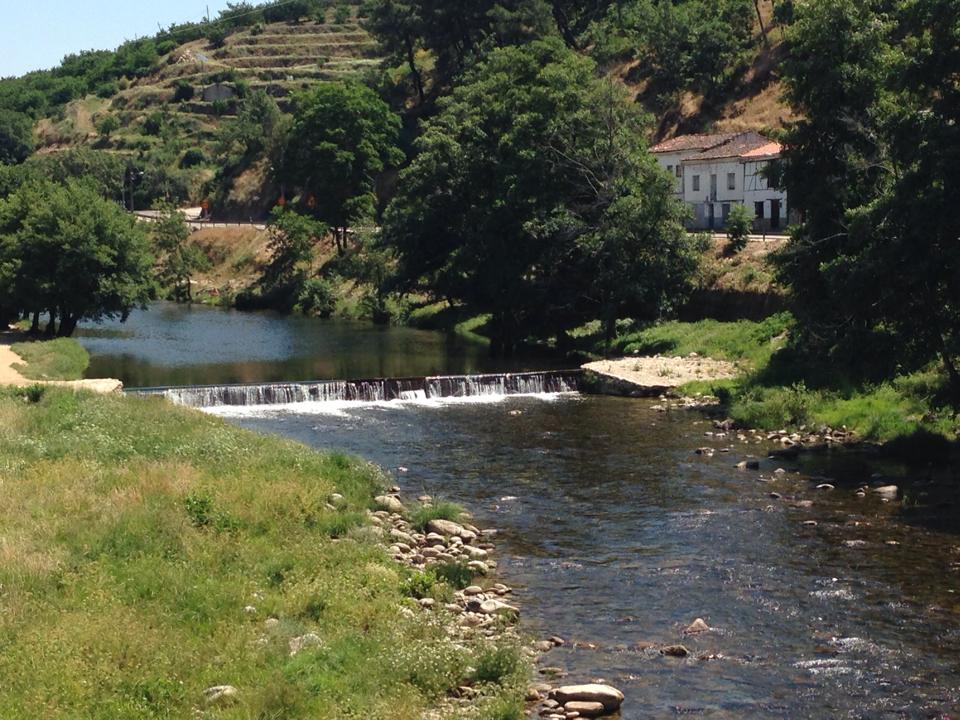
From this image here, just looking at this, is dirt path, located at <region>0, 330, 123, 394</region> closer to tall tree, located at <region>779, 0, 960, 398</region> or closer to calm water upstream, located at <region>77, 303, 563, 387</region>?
calm water upstream, located at <region>77, 303, 563, 387</region>

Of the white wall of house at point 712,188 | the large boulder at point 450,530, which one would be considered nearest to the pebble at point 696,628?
the large boulder at point 450,530

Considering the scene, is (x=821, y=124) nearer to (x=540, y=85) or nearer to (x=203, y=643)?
(x=540, y=85)

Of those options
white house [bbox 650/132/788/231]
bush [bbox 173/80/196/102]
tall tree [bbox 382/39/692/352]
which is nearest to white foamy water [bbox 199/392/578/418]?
tall tree [bbox 382/39/692/352]

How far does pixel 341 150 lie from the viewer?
108 m

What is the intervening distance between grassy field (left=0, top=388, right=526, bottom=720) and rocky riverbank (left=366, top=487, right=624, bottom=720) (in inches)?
17.1

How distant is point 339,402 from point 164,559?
92.9 ft

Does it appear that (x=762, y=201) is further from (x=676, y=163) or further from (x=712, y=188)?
(x=676, y=163)

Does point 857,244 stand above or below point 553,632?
above

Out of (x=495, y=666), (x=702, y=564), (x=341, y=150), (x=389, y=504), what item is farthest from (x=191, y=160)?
(x=495, y=666)

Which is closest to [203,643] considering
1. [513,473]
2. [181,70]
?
[513,473]

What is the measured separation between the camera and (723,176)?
265 ft

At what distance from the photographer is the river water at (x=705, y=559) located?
61.9 feet

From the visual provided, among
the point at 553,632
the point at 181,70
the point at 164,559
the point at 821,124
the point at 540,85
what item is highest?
the point at 181,70

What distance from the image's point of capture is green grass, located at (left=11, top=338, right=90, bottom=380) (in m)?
53.8
